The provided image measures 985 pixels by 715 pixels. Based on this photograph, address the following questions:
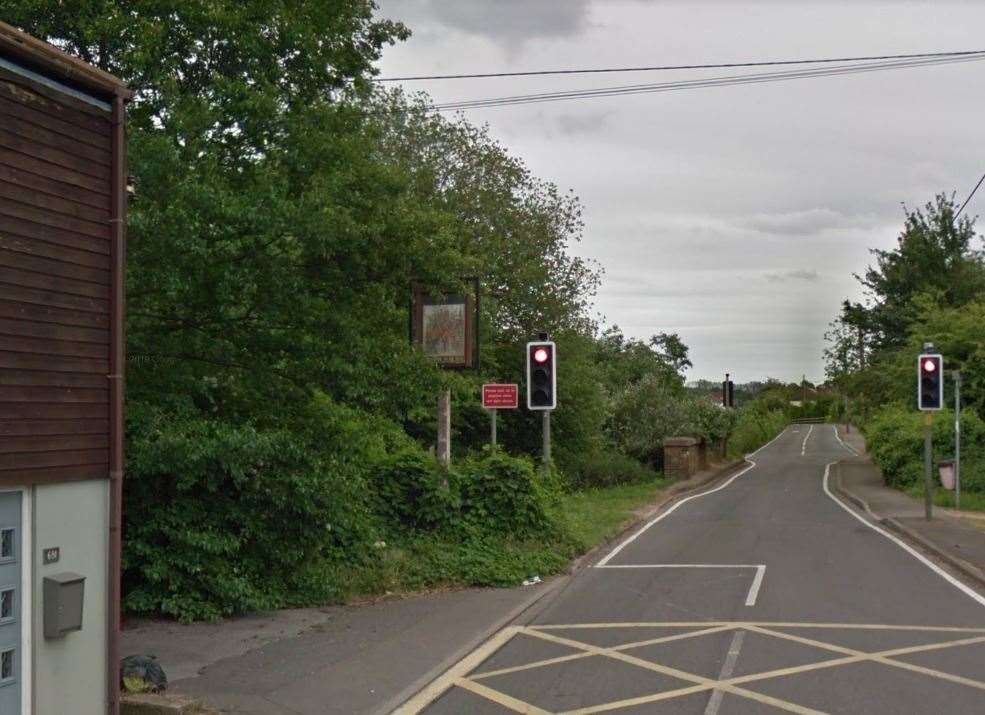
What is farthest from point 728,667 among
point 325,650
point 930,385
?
point 930,385

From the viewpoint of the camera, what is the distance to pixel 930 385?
78.3 ft

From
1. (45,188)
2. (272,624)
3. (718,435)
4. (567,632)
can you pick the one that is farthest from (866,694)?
(718,435)

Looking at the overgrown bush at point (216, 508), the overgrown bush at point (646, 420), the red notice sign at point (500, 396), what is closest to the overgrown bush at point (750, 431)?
the overgrown bush at point (646, 420)

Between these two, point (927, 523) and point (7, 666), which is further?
point (927, 523)

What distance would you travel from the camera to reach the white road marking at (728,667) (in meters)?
8.67

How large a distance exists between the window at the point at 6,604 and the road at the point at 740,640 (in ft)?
10.1

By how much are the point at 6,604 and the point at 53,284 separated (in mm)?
2028

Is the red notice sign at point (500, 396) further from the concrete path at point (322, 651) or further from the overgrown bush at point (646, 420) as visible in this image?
the overgrown bush at point (646, 420)

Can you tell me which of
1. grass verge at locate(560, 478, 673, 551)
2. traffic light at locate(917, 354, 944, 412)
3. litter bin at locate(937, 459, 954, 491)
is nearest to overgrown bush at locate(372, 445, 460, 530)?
grass verge at locate(560, 478, 673, 551)

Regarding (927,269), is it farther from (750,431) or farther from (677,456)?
(750,431)

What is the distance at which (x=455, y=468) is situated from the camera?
17828 millimetres

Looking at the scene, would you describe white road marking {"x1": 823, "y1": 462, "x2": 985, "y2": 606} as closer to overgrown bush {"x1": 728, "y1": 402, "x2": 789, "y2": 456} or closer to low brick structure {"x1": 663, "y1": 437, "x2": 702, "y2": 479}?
low brick structure {"x1": 663, "y1": 437, "x2": 702, "y2": 479}

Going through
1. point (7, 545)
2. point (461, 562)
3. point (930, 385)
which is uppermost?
point (930, 385)

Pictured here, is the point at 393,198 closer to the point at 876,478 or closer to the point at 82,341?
the point at 82,341
